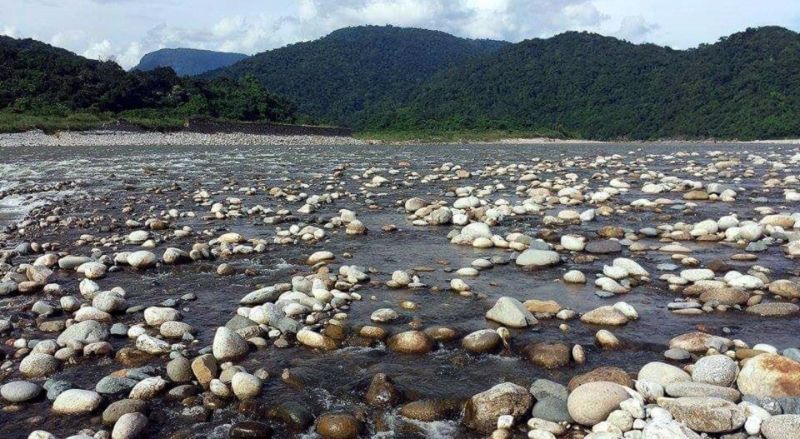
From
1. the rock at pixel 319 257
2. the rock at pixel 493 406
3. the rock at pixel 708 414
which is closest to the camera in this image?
the rock at pixel 708 414

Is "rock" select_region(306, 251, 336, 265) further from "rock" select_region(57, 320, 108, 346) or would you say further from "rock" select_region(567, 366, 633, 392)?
"rock" select_region(567, 366, 633, 392)

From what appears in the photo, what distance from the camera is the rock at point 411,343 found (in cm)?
490

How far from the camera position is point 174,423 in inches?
150

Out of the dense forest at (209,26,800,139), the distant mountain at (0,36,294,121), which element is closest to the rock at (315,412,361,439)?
the distant mountain at (0,36,294,121)

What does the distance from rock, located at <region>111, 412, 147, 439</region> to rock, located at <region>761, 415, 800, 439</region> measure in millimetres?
3778

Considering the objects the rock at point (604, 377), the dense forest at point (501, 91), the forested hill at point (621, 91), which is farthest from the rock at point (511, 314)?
the forested hill at point (621, 91)

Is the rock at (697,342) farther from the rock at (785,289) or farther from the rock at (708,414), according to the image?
the rock at (785,289)

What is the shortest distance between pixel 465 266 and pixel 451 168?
15604mm

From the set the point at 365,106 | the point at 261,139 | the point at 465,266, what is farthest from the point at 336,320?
the point at 365,106

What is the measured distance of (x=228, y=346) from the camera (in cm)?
485

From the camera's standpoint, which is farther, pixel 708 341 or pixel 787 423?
pixel 708 341

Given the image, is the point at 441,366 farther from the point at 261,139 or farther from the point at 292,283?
the point at 261,139

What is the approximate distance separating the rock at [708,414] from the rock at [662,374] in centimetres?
41

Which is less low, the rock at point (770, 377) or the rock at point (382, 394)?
the rock at point (770, 377)
